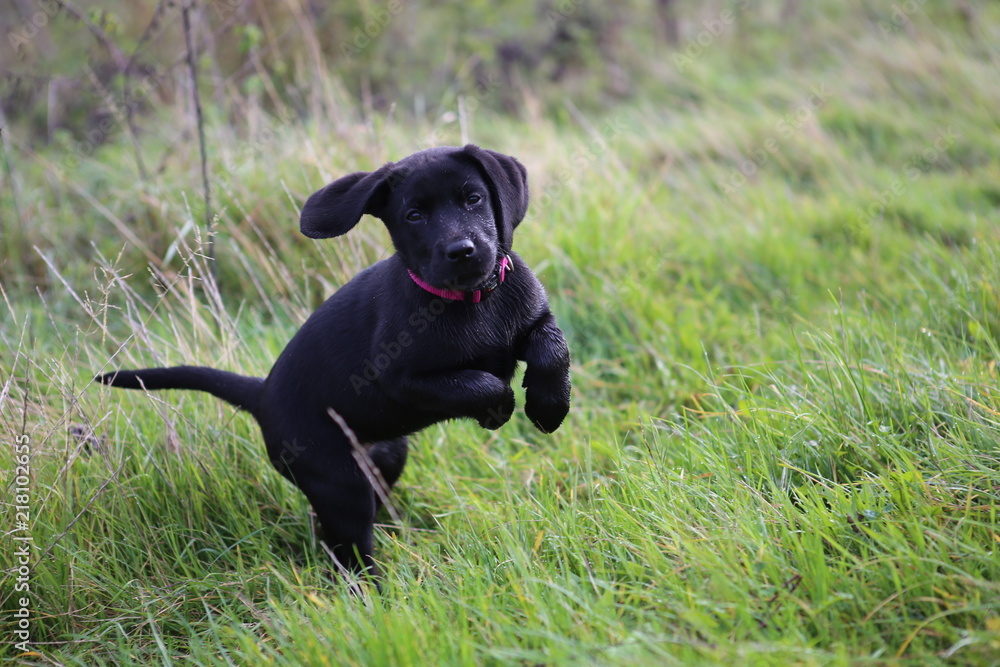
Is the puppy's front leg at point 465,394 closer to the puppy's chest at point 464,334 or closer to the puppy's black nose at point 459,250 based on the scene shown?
the puppy's chest at point 464,334

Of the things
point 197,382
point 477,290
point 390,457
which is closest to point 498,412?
point 477,290

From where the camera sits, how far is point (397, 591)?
2.51 metres

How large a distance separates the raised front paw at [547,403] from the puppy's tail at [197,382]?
43.3 inches

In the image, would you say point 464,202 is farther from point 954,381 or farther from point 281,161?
point 281,161

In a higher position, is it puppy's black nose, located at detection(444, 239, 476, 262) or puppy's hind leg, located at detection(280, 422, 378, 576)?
puppy's black nose, located at detection(444, 239, 476, 262)

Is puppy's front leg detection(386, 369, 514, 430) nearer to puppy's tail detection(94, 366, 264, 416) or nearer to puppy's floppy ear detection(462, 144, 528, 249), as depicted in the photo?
puppy's floppy ear detection(462, 144, 528, 249)

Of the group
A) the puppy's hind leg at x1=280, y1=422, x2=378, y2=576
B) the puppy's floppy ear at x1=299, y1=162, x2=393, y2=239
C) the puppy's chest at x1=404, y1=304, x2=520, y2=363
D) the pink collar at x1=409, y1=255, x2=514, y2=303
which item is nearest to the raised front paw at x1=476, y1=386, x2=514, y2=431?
the puppy's chest at x1=404, y1=304, x2=520, y2=363

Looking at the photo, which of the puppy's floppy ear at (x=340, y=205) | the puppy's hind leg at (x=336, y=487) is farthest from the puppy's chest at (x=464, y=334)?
the puppy's hind leg at (x=336, y=487)

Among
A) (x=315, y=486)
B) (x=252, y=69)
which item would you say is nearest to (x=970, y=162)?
(x=315, y=486)

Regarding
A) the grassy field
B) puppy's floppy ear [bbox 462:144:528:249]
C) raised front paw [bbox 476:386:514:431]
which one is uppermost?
puppy's floppy ear [bbox 462:144:528:249]

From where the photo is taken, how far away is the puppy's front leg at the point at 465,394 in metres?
2.48

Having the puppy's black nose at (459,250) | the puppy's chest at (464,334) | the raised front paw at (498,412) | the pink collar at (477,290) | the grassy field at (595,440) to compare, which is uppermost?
the puppy's black nose at (459,250)

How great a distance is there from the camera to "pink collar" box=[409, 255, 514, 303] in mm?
2592

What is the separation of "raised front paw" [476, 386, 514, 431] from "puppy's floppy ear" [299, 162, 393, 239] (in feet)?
2.36
